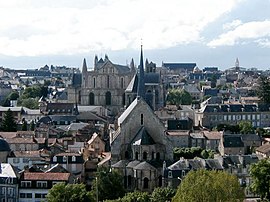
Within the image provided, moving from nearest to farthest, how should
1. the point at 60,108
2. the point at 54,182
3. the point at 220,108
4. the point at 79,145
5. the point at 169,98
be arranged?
the point at 54,182, the point at 79,145, the point at 220,108, the point at 60,108, the point at 169,98

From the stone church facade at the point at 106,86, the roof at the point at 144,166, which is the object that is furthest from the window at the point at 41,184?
the stone church facade at the point at 106,86

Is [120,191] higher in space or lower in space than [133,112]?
lower

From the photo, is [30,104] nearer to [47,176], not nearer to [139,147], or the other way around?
[139,147]

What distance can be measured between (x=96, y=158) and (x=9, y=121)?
1086 inches

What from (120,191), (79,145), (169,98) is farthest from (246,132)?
(169,98)

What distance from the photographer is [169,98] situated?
146125 mm

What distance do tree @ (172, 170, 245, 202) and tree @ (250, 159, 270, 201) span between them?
7.97 metres

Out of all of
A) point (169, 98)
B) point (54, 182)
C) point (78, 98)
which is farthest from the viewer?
point (169, 98)

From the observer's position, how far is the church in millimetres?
61219

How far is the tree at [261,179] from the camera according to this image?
55.3 meters

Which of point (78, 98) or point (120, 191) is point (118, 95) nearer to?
point (78, 98)

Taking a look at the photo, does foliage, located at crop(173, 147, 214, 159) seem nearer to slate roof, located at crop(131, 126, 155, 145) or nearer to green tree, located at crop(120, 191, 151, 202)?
slate roof, located at crop(131, 126, 155, 145)

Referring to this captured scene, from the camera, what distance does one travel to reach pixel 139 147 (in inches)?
→ 2466

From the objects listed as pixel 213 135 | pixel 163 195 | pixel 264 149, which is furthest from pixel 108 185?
pixel 213 135
